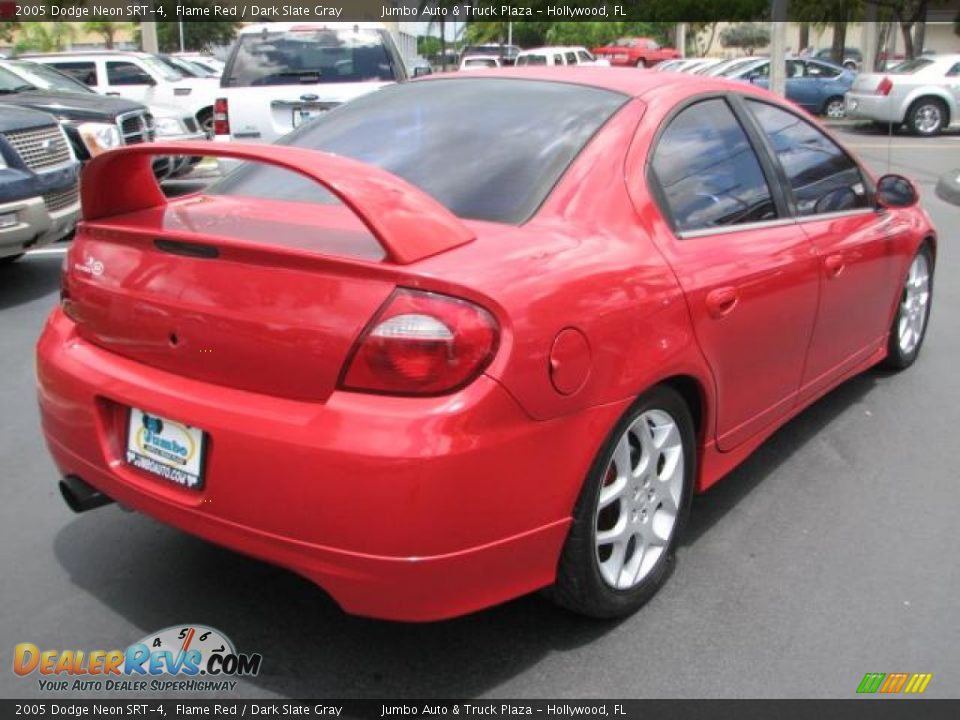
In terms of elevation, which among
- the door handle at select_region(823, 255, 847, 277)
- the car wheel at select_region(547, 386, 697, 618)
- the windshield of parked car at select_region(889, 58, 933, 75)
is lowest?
the car wheel at select_region(547, 386, 697, 618)

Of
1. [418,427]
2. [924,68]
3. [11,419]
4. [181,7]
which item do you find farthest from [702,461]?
[181,7]

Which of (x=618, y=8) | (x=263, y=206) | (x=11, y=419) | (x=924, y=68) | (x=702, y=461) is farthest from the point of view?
(x=618, y=8)

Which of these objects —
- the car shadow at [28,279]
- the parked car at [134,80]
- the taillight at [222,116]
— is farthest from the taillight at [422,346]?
the parked car at [134,80]

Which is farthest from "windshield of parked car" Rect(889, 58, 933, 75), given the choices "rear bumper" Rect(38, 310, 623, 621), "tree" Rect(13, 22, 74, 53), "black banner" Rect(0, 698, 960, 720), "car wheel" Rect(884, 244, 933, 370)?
"tree" Rect(13, 22, 74, 53)

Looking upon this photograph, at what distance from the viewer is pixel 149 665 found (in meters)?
2.74

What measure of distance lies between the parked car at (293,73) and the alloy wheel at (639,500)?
23.9 ft

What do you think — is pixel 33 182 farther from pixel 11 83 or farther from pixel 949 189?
pixel 949 189

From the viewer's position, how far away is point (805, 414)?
4680mm

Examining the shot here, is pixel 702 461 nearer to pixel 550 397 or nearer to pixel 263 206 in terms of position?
pixel 550 397

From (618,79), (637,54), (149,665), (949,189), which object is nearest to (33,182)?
(618,79)

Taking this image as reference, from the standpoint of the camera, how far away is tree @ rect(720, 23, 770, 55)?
63781mm

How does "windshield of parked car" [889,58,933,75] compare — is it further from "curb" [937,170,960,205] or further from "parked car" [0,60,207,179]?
"parked car" [0,60,207,179]

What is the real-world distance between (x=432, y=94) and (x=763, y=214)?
4.24 feet

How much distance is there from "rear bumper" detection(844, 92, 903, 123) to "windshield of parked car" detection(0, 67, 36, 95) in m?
15.2
